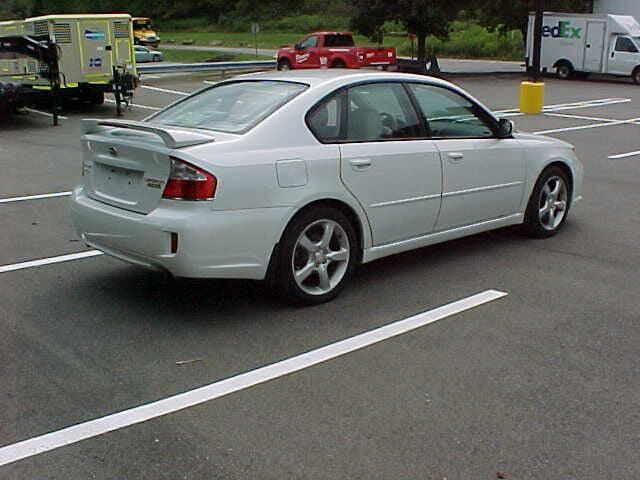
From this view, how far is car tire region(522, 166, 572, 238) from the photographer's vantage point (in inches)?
289

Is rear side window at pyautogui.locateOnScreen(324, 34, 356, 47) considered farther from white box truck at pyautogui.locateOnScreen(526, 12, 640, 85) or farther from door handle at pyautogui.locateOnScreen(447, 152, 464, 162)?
door handle at pyautogui.locateOnScreen(447, 152, 464, 162)

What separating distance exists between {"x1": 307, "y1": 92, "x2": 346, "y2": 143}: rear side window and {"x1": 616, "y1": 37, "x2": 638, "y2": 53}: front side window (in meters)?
26.4

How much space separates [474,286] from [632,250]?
1.92 m

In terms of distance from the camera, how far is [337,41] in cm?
3119

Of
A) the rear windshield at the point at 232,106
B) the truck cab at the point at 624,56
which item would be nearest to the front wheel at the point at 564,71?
the truck cab at the point at 624,56

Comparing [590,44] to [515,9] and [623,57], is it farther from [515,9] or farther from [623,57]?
[515,9]

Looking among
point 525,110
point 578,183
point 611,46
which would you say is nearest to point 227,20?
point 611,46

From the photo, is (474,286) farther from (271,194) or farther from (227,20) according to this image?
(227,20)

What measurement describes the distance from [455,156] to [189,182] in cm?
230

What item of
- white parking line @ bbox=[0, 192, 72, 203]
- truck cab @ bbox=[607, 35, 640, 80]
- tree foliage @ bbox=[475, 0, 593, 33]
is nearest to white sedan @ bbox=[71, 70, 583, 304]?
white parking line @ bbox=[0, 192, 72, 203]

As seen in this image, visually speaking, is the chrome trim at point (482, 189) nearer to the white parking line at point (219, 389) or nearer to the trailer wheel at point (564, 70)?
the white parking line at point (219, 389)

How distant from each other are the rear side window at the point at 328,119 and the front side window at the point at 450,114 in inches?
30.2

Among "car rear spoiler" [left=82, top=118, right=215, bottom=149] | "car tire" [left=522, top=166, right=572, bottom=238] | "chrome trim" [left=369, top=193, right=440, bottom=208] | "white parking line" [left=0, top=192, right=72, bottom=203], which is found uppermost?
"car rear spoiler" [left=82, top=118, right=215, bottom=149]

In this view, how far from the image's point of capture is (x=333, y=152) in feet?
18.6
